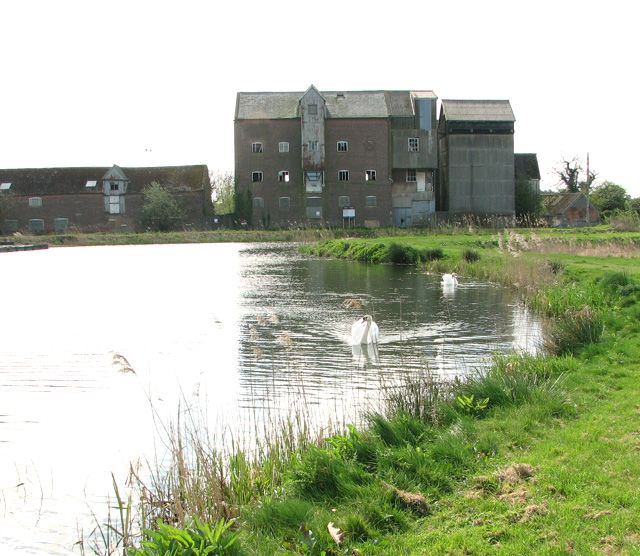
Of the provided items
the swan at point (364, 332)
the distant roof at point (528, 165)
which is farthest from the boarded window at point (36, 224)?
the swan at point (364, 332)

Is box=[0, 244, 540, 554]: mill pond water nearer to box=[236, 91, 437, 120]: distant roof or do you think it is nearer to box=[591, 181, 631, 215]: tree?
box=[236, 91, 437, 120]: distant roof

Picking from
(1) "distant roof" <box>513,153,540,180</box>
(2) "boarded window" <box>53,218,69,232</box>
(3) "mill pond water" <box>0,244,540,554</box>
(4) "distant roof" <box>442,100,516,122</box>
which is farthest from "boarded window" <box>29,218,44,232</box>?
(3) "mill pond water" <box>0,244,540,554</box>

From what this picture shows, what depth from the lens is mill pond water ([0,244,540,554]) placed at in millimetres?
8492

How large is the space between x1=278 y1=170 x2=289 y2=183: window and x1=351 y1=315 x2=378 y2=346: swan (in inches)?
2265

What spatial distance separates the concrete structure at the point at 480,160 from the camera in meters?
69.6

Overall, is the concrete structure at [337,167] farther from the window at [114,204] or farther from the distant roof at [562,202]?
the distant roof at [562,202]

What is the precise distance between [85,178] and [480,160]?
3826 centimetres

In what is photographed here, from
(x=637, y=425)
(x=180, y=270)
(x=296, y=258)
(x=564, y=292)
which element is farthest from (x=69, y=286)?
(x=637, y=425)

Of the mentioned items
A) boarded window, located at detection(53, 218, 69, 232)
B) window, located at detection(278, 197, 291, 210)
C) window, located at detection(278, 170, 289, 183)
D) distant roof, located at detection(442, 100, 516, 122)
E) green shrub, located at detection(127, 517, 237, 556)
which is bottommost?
green shrub, located at detection(127, 517, 237, 556)

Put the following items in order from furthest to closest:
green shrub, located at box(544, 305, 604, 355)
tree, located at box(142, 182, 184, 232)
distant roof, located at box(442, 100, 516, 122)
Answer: tree, located at box(142, 182, 184, 232), distant roof, located at box(442, 100, 516, 122), green shrub, located at box(544, 305, 604, 355)

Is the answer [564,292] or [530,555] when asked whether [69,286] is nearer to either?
[564,292]

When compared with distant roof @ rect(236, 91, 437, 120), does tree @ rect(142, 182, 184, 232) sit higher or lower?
lower

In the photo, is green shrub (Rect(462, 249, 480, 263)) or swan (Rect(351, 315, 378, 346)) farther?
green shrub (Rect(462, 249, 480, 263))

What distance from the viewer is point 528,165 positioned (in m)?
87.9
